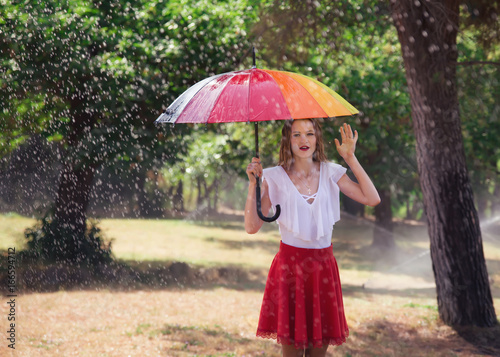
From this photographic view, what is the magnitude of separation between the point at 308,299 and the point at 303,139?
1.21 metres

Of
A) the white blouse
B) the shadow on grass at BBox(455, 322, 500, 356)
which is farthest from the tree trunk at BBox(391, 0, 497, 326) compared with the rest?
the white blouse

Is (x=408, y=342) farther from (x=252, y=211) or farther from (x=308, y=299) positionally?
(x=252, y=211)

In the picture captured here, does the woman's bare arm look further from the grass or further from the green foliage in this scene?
the green foliage

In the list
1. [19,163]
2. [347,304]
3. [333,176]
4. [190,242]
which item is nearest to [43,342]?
[333,176]

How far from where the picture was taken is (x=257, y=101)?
4.05m

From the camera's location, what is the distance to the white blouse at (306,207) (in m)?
4.00

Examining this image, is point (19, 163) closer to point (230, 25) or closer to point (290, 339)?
point (230, 25)

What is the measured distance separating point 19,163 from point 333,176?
15.3 metres

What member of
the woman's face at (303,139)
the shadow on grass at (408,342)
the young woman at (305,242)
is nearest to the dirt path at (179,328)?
the shadow on grass at (408,342)

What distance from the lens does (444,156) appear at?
7566 mm

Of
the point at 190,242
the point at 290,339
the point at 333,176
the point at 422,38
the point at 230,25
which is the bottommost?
the point at 190,242

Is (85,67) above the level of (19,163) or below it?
above

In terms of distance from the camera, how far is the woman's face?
419 cm

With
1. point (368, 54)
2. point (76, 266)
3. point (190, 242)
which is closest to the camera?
point (76, 266)
